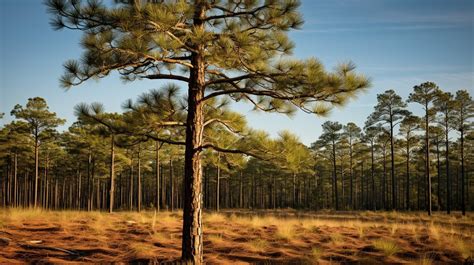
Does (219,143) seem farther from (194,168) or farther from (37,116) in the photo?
(37,116)

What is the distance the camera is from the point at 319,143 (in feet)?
142

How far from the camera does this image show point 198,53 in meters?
7.67

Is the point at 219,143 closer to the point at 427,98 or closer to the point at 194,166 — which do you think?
the point at 194,166

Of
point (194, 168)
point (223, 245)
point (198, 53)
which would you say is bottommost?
point (223, 245)

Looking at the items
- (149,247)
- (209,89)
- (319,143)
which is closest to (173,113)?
(209,89)

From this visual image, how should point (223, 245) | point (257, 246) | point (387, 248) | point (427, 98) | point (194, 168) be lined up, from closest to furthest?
point (194, 168), point (387, 248), point (257, 246), point (223, 245), point (427, 98)

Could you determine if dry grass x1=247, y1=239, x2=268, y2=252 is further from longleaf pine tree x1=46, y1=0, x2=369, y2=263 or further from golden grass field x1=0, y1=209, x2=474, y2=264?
longleaf pine tree x1=46, y1=0, x2=369, y2=263

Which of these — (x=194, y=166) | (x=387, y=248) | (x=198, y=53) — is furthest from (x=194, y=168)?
(x=387, y=248)

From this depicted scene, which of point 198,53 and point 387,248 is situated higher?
point 198,53

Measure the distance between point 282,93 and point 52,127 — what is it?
27263mm

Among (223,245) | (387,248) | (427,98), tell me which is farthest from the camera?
(427,98)

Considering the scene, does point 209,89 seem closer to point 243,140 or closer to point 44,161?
point 243,140

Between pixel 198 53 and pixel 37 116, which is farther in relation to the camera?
pixel 37 116

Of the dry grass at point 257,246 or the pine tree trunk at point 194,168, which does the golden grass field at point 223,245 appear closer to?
the dry grass at point 257,246
